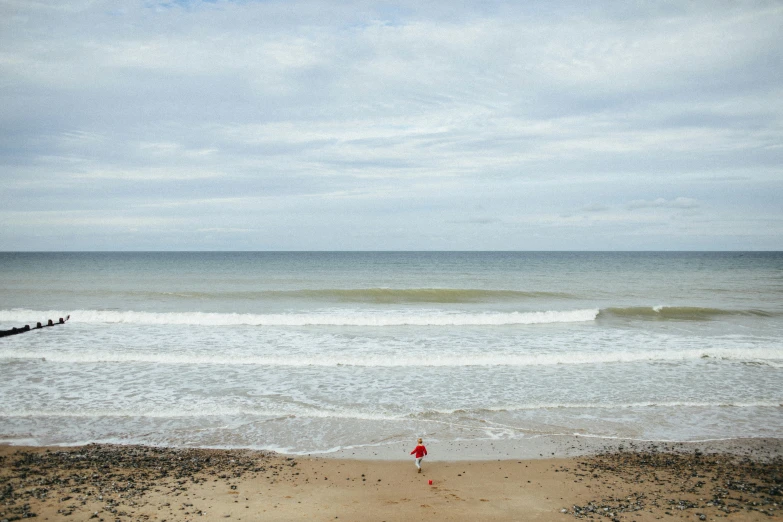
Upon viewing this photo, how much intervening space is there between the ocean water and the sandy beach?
3.20 ft

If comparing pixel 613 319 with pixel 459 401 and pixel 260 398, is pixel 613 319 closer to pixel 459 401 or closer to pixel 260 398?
pixel 459 401

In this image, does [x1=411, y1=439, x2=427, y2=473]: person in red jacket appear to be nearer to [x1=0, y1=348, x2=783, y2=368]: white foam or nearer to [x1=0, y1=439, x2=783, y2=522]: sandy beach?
[x1=0, y1=439, x2=783, y2=522]: sandy beach

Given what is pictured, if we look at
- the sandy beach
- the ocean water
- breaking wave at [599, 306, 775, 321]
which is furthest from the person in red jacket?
breaking wave at [599, 306, 775, 321]

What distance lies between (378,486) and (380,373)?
22.6 feet

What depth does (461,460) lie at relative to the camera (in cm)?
871

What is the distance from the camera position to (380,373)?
48.0 feet

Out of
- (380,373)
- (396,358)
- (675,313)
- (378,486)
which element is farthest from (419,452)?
(675,313)

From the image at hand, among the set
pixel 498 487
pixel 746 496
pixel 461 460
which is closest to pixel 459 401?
pixel 461 460

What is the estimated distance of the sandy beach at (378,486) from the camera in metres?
6.86

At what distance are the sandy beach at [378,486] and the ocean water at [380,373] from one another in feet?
3.20

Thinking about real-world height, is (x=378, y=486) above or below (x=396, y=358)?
below

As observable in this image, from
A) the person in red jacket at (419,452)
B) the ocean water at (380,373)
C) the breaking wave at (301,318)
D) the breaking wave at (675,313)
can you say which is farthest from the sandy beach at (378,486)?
the breaking wave at (675,313)

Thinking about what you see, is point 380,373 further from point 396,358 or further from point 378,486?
point 378,486

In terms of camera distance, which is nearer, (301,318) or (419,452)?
(419,452)
